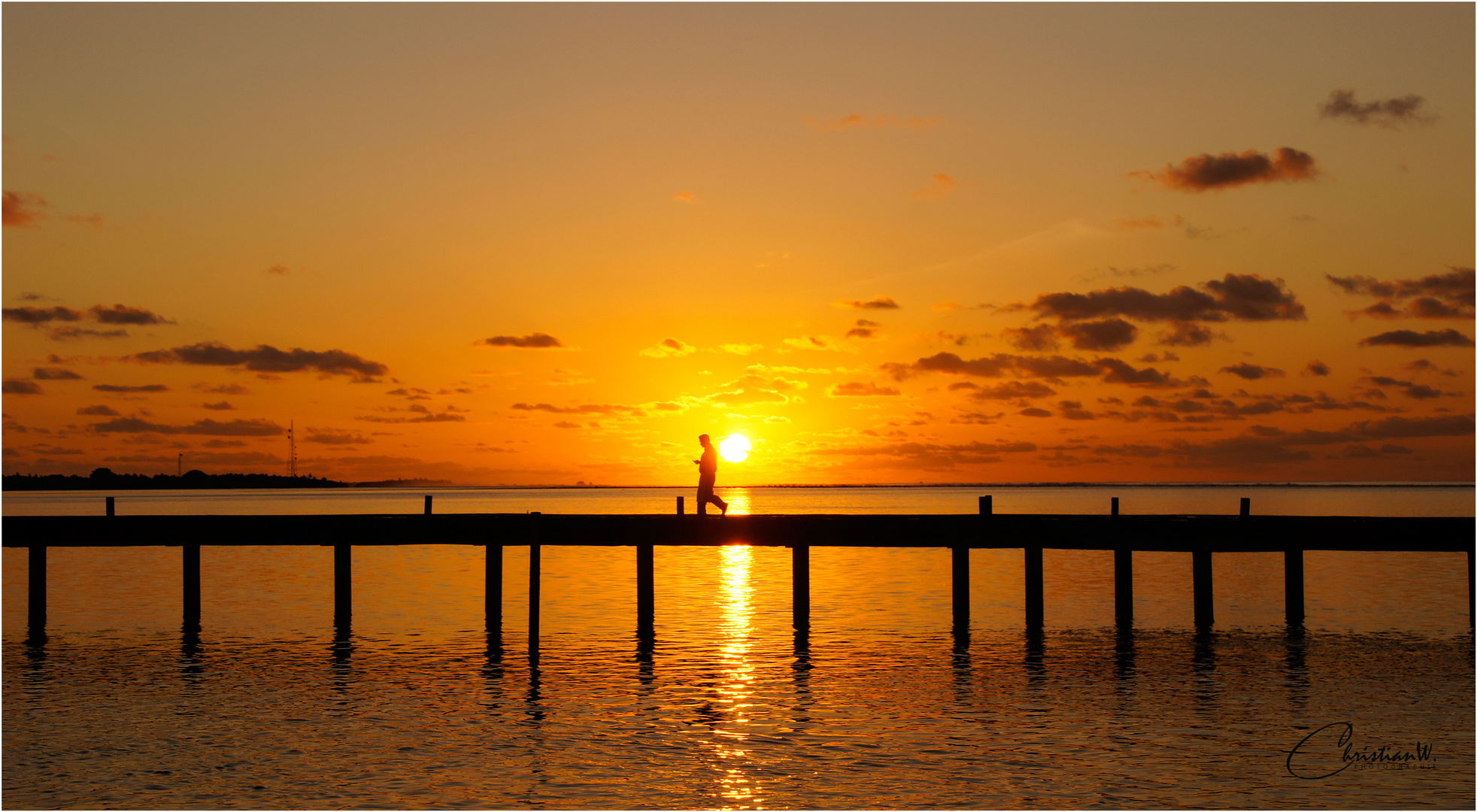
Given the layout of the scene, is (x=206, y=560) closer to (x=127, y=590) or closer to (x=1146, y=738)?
(x=127, y=590)

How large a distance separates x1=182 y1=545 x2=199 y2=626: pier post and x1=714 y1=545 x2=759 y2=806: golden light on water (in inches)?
488

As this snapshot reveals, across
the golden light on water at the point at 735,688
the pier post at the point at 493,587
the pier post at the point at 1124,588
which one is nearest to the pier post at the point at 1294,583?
the pier post at the point at 1124,588

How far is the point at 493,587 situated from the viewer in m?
32.2

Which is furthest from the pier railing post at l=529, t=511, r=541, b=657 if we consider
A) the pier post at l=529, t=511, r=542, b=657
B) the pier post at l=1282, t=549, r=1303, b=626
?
the pier post at l=1282, t=549, r=1303, b=626

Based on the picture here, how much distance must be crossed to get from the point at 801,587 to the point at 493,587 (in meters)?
7.17

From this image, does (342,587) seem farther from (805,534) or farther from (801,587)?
(805,534)

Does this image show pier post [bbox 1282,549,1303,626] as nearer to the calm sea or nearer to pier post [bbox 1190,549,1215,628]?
the calm sea

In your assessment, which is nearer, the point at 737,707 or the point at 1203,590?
the point at 737,707

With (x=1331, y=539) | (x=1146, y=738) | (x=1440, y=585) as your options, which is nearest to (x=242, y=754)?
(x=1146, y=738)
